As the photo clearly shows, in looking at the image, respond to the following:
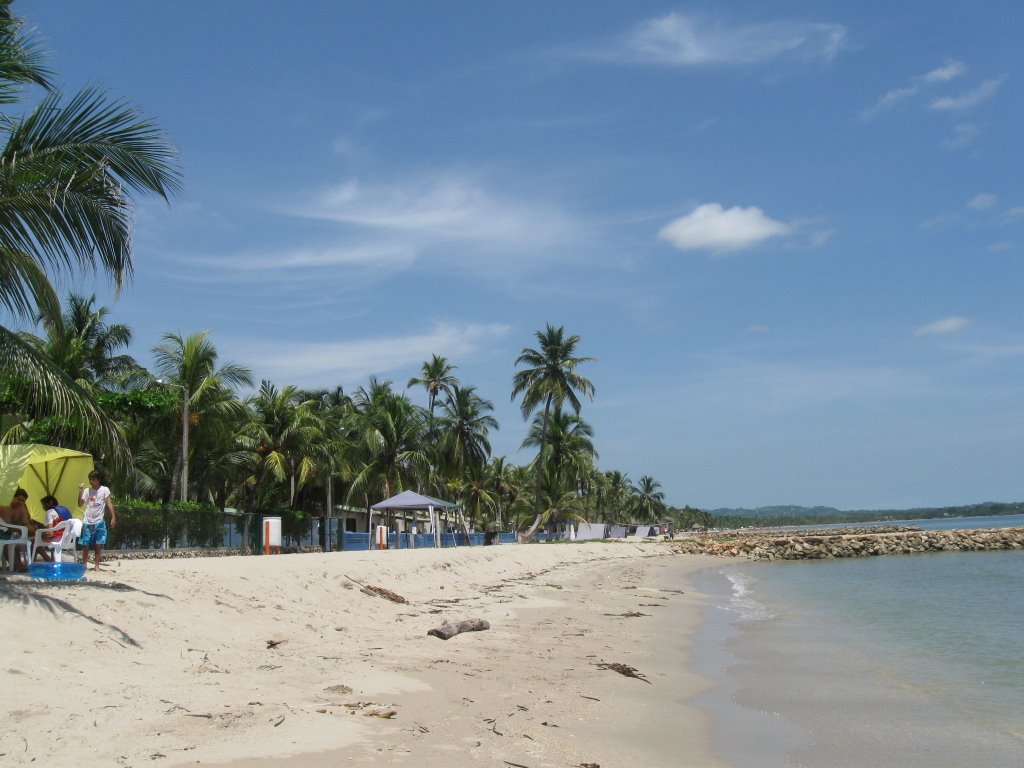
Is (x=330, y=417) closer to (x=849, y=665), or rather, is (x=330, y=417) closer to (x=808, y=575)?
(x=808, y=575)

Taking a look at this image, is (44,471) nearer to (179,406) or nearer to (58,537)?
(58,537)

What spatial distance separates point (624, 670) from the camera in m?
9.27

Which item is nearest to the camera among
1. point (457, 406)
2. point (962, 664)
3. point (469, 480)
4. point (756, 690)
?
point (756, 690)

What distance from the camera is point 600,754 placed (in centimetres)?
583

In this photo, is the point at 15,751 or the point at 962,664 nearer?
the point at 15,751

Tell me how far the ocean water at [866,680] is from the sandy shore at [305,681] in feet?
2.12

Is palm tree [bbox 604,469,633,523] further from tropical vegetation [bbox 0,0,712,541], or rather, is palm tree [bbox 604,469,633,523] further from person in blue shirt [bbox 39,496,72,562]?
person in blue shirt [bbox 39,496,72,562]

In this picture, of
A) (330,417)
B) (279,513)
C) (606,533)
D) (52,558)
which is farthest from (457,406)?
(52,558)

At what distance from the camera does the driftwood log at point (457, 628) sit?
33.6ft

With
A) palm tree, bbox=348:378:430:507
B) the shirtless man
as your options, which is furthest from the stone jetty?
the shirtless man

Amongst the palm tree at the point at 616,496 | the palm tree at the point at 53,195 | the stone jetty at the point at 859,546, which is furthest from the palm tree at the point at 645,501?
the palm tree at the point at 53,195

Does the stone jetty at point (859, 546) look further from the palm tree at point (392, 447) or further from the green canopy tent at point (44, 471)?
the green canopy tent at point (44, 471)

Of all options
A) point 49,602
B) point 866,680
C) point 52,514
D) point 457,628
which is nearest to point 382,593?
point 457,628

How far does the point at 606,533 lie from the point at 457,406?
29.9 metres
